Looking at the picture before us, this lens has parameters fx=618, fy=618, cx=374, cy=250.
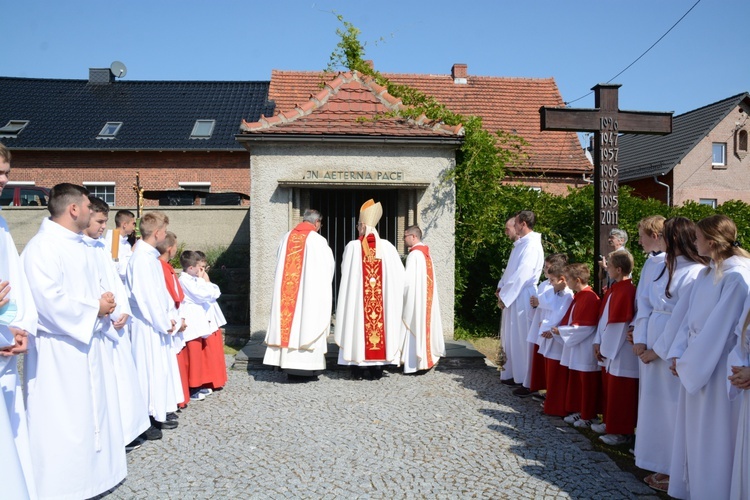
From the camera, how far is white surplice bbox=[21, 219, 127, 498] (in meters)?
3.99

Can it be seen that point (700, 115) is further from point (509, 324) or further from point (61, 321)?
point (61, 321)

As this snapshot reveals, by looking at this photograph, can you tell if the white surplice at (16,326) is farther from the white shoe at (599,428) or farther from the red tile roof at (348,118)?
the red tile roof at (348,118)

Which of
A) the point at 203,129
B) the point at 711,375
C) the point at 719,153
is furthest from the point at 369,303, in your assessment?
the point at 719,153

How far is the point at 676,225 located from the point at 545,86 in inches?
919

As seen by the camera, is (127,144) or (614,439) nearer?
(614,439)

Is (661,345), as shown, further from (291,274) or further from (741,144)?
(741,144)

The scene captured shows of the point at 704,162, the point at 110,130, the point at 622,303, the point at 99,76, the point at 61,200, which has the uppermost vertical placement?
the point at 99,76

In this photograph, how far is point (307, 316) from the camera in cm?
766

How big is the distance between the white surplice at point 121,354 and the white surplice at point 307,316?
257 cm

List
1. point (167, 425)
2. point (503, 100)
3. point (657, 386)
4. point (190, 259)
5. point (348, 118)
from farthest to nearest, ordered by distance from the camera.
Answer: point (503, 100)
point (348, 118)
point (190, 259)
point (167, 425)
point (657, 386)

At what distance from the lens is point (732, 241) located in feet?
12.7

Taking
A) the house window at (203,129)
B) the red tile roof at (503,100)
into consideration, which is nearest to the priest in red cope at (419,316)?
the red tile roof at (503,100)

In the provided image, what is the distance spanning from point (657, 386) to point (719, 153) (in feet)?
92.8

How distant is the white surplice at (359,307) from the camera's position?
25.9 feet
